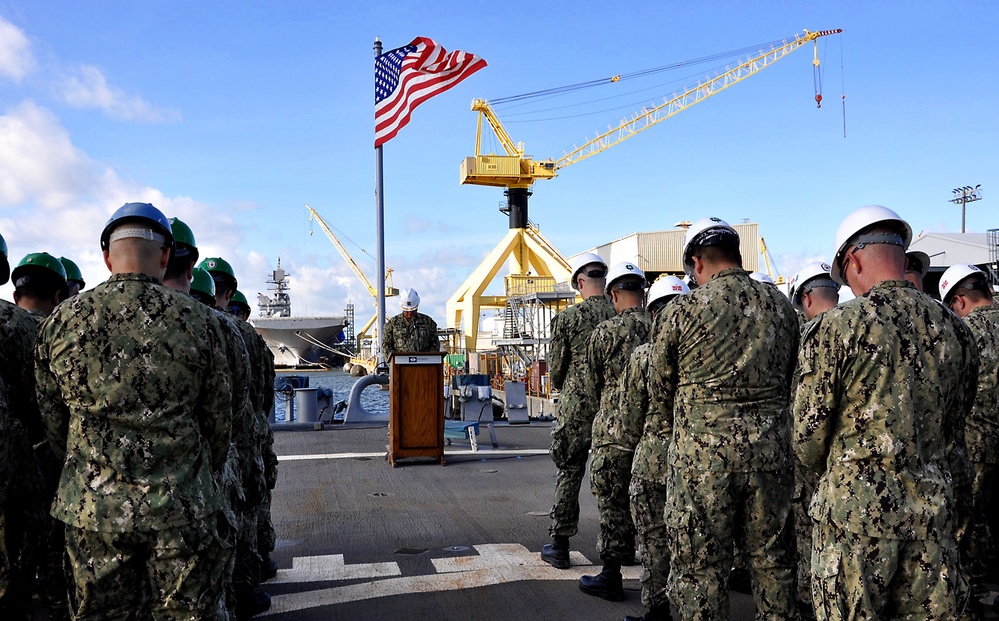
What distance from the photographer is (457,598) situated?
475 cm

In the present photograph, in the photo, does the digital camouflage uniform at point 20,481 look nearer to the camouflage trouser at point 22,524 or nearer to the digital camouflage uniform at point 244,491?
the camouflage trouser at point 22,524

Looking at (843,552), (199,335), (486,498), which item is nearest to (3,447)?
(199,335)

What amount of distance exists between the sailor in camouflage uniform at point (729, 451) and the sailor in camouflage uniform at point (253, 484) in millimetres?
2417

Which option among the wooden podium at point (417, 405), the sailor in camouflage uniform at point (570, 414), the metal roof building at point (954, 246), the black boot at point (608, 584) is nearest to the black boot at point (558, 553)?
the sailor in camouflage uniform at point (570, 414)

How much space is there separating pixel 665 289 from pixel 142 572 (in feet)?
12.2

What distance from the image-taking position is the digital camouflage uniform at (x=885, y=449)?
263 cm

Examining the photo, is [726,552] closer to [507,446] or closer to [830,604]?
[830,604]

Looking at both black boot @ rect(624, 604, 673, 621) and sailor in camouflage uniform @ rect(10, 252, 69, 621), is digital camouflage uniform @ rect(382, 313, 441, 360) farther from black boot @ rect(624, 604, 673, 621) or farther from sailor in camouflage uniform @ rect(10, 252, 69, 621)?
black boot @ rect(624, 604, 673, 621)

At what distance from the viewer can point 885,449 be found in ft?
8.79

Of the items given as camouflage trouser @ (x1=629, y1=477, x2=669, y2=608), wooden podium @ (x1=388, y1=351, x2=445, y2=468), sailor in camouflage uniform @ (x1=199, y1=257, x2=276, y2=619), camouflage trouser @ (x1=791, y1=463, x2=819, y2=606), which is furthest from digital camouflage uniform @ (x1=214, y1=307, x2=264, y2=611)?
wooden podium @ (x1=388, y1=351, x2=445, y2=468)

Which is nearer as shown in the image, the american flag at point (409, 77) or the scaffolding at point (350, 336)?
the american flag at point (409, 77)

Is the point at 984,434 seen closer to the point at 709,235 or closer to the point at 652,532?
the point at 652,532

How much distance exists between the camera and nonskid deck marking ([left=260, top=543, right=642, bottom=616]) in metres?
4.77

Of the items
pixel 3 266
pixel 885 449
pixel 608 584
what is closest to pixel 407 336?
pixel 608 584
